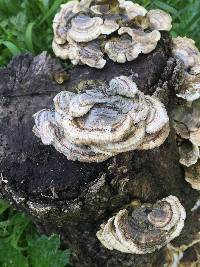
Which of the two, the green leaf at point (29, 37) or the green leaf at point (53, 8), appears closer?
the green leaf at point (29, 37)

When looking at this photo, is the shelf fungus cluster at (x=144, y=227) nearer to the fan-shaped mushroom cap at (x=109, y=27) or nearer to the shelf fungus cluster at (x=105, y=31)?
the shelf fungus cluster at (x=105, y=31)

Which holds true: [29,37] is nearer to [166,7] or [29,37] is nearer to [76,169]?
[166,7]

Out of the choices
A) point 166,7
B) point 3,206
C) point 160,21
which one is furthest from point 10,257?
point 166,7

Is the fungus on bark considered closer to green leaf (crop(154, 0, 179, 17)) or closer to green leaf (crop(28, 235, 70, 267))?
green leaf (crop(28, 235, 70, 267))

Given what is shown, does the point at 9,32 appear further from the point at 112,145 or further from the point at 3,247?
the point at 112,145

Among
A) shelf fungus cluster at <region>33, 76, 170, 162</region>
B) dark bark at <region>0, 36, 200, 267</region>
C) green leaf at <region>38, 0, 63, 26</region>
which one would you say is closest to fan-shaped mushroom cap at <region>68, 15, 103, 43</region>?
dark bark at <region>0, 36, 200, 267</region>

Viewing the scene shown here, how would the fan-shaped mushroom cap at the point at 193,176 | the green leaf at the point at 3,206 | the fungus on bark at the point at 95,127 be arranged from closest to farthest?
the fungus on bark at the point at 95,127 < the fan-shaped mushroom cap at the point at 193,176 < the green leaf at the point at 3,206

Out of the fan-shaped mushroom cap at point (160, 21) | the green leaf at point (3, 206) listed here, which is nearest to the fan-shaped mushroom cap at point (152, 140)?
the fan-shaped mushroom cap at point (160, 21)
